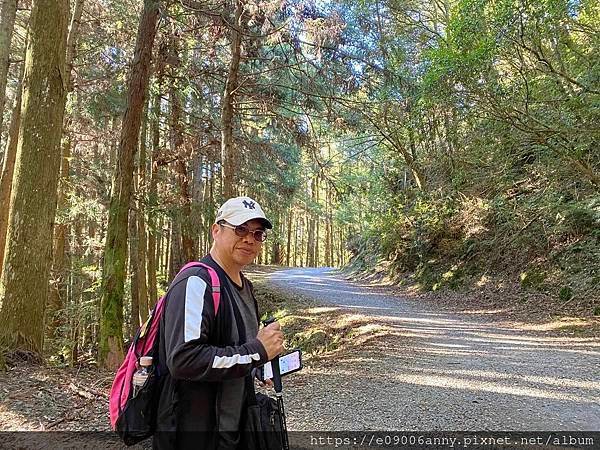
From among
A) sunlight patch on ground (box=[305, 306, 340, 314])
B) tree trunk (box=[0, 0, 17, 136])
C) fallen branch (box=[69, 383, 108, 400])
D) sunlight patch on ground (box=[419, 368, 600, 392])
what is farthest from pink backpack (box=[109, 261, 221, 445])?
sunlight patch on ground (box=[305, 306, 340, 314])

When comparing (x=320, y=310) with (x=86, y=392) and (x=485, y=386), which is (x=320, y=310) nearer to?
(x=485, y=386)

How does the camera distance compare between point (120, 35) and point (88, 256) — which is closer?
point (120, 35)

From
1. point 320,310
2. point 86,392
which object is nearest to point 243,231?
point 86,392

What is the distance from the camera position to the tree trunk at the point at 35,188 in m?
5.75

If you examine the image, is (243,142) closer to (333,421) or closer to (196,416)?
(333,421)

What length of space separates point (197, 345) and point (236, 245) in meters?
0.51

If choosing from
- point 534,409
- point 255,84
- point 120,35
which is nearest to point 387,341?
point 534,409

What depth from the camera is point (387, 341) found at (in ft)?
27.5

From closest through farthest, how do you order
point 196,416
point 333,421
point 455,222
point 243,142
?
point 196,416, point 333,421, point 243,142, point 455,222

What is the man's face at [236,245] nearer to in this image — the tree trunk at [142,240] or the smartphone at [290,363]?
→ the smartphone at [290,363]

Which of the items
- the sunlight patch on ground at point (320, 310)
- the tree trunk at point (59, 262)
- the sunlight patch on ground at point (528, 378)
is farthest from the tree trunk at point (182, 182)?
the sunlight patch on ground at point (528, 378)

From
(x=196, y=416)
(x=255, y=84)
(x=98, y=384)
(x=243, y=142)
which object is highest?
(x=255, y=84)

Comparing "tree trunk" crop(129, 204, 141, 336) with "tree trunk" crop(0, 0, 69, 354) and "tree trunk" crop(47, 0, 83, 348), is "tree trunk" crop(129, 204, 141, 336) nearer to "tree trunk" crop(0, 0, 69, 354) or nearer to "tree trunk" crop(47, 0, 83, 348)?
"tree trunk" crop(47, 0, 83, 348)

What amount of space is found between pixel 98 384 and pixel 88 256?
1023 cm
